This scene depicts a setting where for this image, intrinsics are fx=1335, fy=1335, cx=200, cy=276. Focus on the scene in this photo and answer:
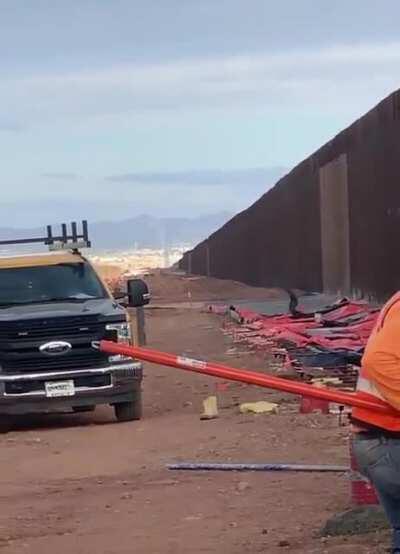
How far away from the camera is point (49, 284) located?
52.0 ft

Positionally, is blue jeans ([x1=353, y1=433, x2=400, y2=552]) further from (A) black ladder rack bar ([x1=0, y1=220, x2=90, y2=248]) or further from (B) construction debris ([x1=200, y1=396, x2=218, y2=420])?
(A) black ladder rack bar ([x1=0, y1=220, x2=90, y2=248])

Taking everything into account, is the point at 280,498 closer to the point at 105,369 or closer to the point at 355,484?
the point at 355,484

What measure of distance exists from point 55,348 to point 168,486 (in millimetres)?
4058

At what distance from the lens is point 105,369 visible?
14.6m

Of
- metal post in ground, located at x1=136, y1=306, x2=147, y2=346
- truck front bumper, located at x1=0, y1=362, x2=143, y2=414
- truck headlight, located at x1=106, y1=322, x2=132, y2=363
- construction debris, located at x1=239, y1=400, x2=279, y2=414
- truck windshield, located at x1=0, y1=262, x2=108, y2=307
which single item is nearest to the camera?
truck front bumper, located at x1=0, y1=362, x2=143, y2=414

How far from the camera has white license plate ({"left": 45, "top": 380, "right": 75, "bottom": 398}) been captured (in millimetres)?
14328

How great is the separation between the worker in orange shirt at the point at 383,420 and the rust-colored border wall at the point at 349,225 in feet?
75.0

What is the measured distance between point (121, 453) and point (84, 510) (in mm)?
2769

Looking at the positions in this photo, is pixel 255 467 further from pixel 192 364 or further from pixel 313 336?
pixel 313 336

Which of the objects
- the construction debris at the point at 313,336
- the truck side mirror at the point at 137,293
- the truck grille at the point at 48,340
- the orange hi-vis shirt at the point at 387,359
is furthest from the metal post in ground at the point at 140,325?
the orange hi-vis shirt at the point at 387,359

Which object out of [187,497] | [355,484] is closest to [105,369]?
[187,497]

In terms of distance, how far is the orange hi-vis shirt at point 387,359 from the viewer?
539 cm

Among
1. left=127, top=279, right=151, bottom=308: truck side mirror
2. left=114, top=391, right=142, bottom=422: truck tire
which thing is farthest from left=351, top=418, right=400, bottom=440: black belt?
left=127, top=279, right=151, bottom=308: truck side mirror

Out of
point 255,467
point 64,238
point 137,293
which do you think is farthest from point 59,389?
point 255,467
